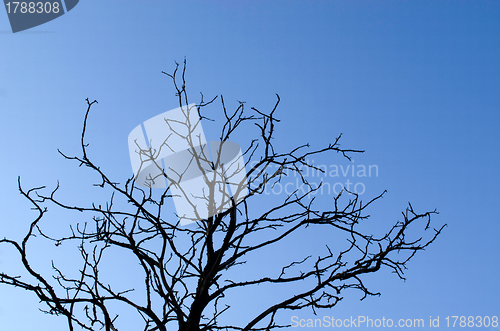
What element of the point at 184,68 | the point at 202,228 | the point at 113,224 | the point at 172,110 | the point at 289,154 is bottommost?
the point at 113,224

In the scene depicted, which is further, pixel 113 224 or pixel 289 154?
pixel 289 154

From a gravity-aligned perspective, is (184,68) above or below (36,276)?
above

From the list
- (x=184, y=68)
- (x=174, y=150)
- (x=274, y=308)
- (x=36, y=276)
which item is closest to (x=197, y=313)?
(x=274, y=308)

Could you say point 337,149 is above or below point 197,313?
above

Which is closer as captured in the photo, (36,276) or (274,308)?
(36,276)

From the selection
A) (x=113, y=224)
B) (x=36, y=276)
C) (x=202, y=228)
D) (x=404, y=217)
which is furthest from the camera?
(x=202, y=228)

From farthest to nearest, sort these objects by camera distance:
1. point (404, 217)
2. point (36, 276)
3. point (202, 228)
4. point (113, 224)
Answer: point (202, 228) < point (404, 217) < point (113, 224) < point (36, 276)

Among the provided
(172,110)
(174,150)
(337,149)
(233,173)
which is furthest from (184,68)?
(337,149)

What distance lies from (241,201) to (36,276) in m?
1.60

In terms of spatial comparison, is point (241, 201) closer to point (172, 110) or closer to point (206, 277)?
point (206, 277)

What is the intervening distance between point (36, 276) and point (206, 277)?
116 centimetres

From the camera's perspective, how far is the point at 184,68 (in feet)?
10.5

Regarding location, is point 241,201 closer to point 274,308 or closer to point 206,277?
point 206,277

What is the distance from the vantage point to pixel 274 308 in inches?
109
